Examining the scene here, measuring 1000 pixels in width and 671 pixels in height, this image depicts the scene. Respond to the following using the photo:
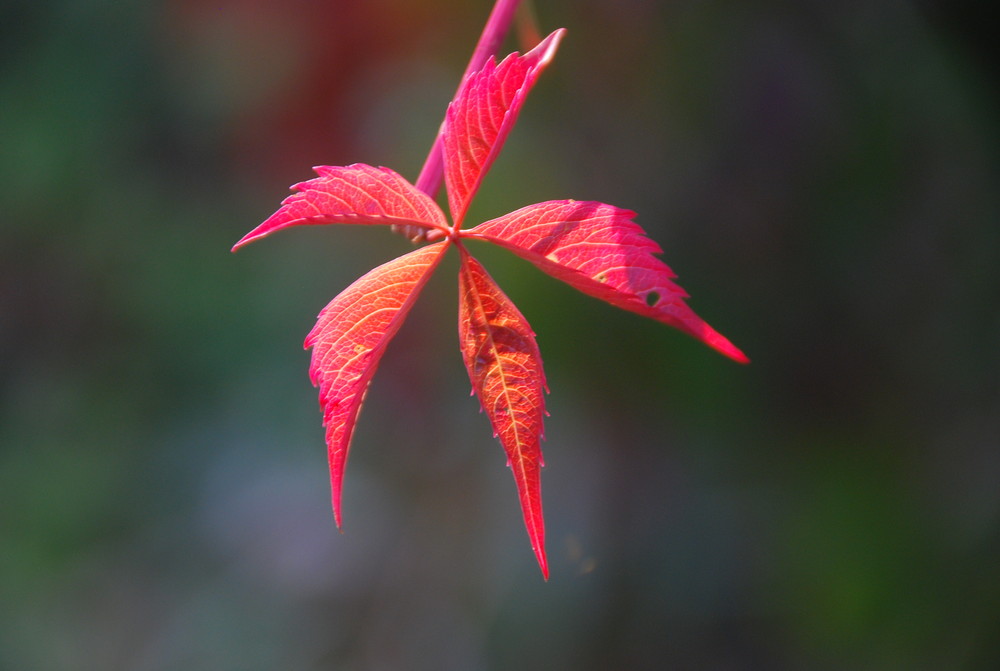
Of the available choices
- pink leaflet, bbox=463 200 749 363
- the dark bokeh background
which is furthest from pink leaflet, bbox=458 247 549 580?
the dark bokeh background

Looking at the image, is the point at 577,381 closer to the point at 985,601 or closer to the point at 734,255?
the point at 734,255

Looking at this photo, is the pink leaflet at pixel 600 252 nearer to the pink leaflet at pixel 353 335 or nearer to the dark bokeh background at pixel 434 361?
the pink leaflet at pixel 353 335

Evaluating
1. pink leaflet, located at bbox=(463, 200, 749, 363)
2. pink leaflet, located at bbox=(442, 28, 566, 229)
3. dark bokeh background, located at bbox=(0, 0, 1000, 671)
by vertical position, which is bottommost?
dark bokeh background, located at bbox=(0, 0, 1000, 671)

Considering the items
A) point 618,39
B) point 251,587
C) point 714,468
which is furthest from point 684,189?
point 251,587

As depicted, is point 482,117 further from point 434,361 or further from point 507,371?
point 434,361

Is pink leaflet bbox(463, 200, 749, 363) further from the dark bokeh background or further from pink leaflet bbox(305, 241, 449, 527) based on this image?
the dark bokeh background

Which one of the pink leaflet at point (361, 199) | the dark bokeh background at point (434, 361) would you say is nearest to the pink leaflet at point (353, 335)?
the pink leaflet at point (361, 199)
